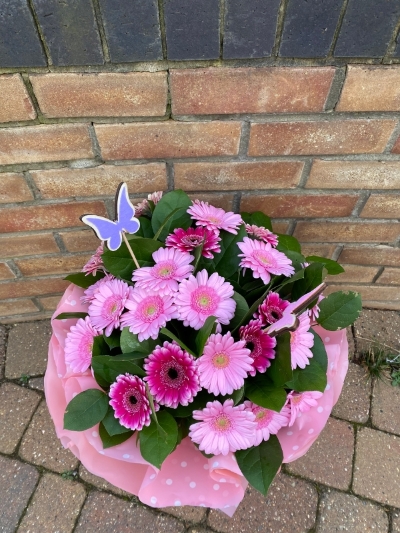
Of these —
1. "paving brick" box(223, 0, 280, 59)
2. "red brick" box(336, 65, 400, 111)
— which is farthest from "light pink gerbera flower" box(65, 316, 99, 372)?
"red brick" box(336, 65, 400, 111)

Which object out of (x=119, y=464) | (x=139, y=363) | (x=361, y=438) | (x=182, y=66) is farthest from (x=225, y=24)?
(x=361, y=438)

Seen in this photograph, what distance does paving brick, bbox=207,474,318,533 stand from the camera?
45.5 inches

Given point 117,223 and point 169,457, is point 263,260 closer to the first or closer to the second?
point 117,223

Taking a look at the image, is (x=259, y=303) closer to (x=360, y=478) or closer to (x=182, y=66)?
(x=182, y=66)

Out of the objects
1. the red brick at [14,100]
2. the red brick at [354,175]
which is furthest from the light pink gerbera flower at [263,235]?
the red brick at [14,100]

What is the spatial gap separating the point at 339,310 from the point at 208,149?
0.46 m

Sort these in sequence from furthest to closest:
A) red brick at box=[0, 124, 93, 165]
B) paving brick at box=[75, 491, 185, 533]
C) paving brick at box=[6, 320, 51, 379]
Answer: paving brick at box=[6, 320, 51, 379] → paving brick at box=[75, 491, 185, 533] → red brick at box=[0, 124, 93, 165]

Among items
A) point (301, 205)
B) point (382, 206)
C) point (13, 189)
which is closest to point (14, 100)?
point (13, 189)

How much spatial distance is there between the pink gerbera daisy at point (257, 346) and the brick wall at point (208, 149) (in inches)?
17.4

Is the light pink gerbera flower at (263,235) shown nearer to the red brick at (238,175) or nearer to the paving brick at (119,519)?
the red brick at (238,175)

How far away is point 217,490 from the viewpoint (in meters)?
0.80

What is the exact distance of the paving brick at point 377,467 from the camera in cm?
120

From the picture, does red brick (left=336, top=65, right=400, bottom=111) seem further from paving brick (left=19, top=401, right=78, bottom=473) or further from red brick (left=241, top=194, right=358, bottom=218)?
paving brick (left=19, top=401, right=78, bottom=473)

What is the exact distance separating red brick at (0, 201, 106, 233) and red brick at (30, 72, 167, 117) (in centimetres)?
27
